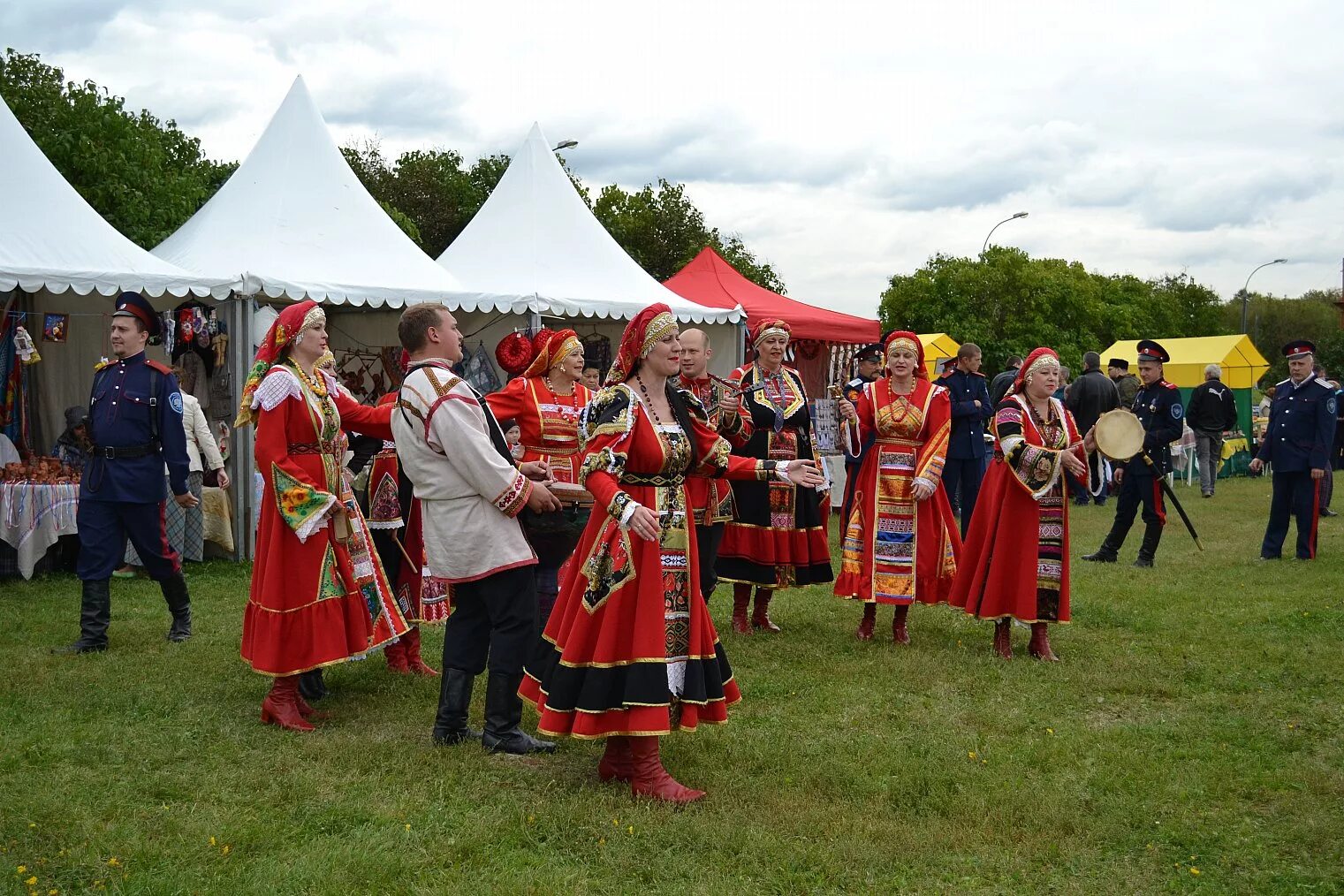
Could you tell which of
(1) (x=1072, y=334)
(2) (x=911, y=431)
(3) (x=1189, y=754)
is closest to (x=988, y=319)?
(1) (x=1072, y=334)

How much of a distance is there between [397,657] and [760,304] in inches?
343

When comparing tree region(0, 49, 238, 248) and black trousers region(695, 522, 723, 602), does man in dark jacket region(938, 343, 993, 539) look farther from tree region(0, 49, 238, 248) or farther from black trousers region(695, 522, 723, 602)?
tree region(0, 49, 238, 248)

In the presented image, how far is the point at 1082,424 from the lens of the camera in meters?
13.3

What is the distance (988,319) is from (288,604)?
92.5ft

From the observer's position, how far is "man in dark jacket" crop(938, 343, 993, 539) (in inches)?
430

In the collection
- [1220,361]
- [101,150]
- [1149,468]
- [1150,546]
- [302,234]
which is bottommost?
[1150,546]

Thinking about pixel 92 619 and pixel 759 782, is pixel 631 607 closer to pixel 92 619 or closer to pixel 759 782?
pixel 759 782

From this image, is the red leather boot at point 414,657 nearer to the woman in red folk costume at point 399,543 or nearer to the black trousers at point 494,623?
the woman in red folk costume at point 399,543

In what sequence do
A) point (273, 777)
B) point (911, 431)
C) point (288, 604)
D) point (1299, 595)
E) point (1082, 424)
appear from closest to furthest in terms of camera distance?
point (273, 777), point (288, 604), point (911, 431), point (1299, 595), point (1082, 424)

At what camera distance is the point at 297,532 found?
5.07m

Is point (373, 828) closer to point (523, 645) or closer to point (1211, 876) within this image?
point (523, 645)

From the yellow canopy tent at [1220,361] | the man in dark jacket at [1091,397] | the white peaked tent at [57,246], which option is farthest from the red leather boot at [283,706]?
the yellow canopy tent at [1220,361]

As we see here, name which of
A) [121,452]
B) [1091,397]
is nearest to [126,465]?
[121,452]

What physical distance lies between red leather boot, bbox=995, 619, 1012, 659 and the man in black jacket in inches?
451
